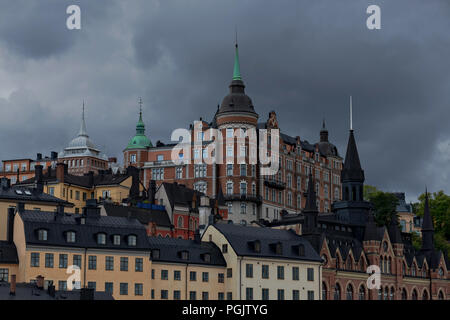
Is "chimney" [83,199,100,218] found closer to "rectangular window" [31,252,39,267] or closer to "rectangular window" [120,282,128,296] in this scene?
"rectangular window" [120,282,128,296]

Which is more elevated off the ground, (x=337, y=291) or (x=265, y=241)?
(x=265, y=241)

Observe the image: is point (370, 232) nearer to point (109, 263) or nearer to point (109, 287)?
point (109, 263)

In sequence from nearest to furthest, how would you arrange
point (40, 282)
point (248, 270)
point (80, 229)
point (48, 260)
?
1. point (40, 282)
2. point (48, 260)
3. point (80, 229)
4. point (248, 270)

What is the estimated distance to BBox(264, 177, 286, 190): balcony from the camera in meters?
163

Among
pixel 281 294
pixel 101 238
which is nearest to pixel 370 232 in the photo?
pixel 281 294

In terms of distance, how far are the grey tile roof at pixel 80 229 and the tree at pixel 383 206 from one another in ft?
Answer: 222

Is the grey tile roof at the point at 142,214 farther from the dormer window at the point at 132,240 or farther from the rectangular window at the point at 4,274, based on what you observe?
the rectangular window at the point at 4,274

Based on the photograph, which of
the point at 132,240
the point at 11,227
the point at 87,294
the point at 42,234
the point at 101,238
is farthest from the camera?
the point at 132,240

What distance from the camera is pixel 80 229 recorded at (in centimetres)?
9519

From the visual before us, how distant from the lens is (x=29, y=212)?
95.2 m

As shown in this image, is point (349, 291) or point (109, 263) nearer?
point (109, 263)

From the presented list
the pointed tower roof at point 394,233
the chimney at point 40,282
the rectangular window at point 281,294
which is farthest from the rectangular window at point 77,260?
the pointed tower roof at point 394,233

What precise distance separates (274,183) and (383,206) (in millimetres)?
19098
